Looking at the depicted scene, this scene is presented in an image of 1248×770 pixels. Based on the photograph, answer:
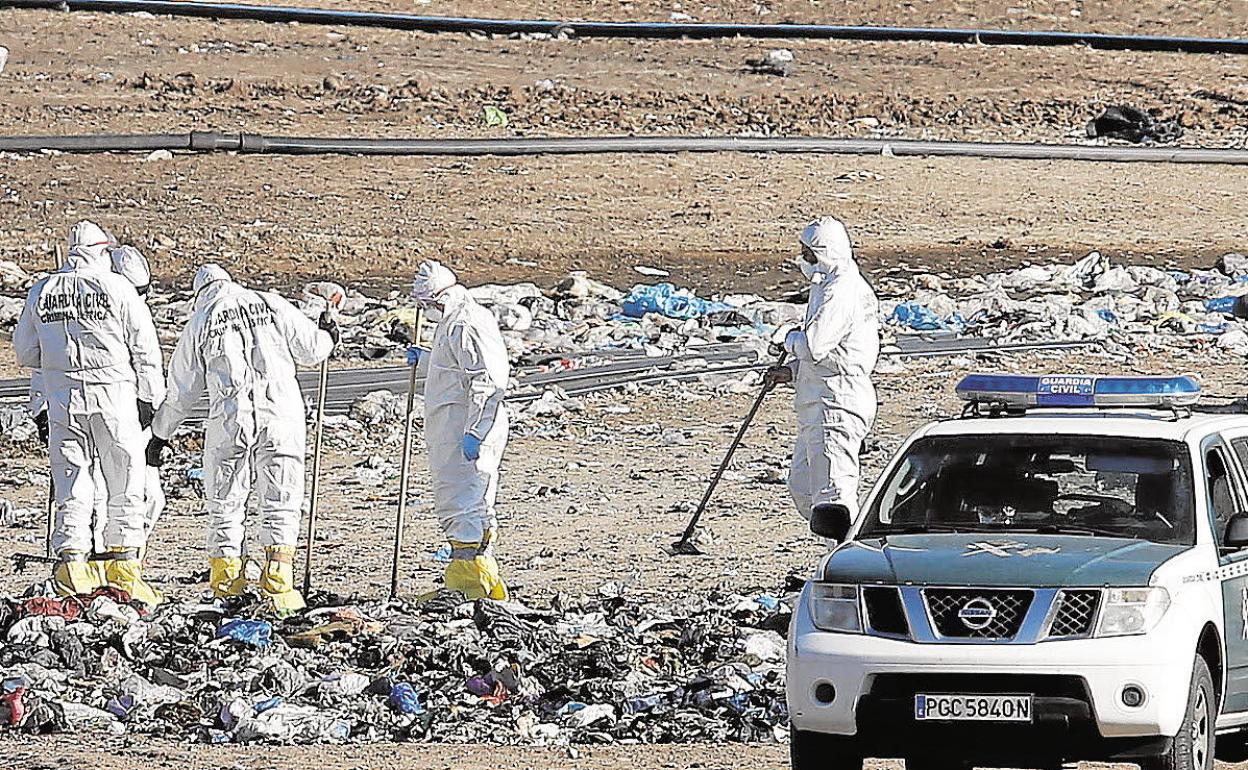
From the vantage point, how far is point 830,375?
11789mm

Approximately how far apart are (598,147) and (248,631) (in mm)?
19142

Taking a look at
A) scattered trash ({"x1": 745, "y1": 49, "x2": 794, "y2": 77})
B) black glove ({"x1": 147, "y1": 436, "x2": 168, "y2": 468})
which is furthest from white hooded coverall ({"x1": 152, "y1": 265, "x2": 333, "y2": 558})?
scattered trash ({"x1": 745, "y1": 49, "x2": 794, "y2": 77})

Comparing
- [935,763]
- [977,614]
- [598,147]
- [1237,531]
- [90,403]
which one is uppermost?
[1237,531]

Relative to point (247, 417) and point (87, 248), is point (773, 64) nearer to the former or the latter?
point (87, 248)

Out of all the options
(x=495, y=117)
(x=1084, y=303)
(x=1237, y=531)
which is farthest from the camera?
(x=495, y=117)

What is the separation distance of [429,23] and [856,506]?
992 inches

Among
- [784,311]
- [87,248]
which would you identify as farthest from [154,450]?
[784,311]

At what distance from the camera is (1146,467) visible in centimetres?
797

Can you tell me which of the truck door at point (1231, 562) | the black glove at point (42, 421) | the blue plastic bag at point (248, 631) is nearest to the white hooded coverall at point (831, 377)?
the blue plastic bag at point (248, 631)

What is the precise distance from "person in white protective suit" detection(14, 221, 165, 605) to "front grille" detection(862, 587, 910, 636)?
213 inches

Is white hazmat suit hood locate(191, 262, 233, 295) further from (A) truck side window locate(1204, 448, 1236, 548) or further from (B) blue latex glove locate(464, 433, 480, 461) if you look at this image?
(A) truck side window locate(1204, 448, 1236, 548)

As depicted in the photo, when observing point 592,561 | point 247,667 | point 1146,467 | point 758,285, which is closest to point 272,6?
point 758,285

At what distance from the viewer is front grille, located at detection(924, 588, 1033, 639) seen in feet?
23.7

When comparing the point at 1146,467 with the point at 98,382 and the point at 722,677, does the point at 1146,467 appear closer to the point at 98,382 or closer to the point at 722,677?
the point at 722,677
